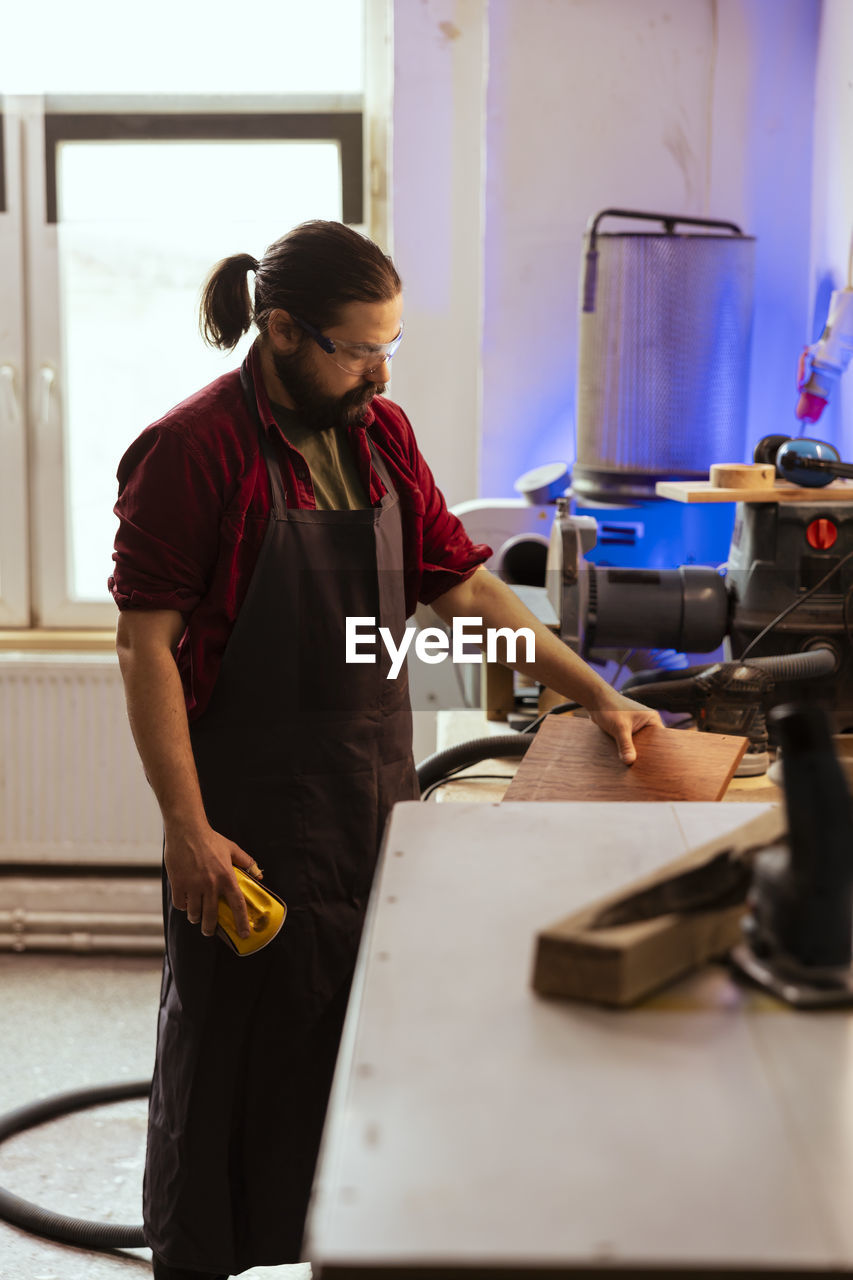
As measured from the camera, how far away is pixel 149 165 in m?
3.31

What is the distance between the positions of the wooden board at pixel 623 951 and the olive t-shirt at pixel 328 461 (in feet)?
2.85

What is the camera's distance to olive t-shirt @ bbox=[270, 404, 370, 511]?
1646 mm

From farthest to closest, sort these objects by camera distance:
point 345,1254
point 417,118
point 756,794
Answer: point 417,118 < point 756,794 < point 345,1254

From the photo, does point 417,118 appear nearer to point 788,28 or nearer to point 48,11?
point 788,28

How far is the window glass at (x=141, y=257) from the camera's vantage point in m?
3.31

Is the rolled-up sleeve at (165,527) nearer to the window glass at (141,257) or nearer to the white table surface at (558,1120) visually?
the white table surface at (558,1120)

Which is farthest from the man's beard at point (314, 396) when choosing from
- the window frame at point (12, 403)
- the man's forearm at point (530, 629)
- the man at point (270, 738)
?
→ the window frame at point (12, 403)

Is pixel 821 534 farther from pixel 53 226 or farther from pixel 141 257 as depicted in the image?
pixel 53 226

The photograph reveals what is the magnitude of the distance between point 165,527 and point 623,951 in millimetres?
879

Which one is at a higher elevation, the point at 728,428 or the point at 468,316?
the point at 468,316

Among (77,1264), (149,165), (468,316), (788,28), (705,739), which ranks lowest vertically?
(77,1264)

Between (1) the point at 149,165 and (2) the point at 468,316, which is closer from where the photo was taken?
(2) the point at 468,316

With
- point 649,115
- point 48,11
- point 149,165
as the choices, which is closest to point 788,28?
point 649,115

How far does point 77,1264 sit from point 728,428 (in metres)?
1.92
